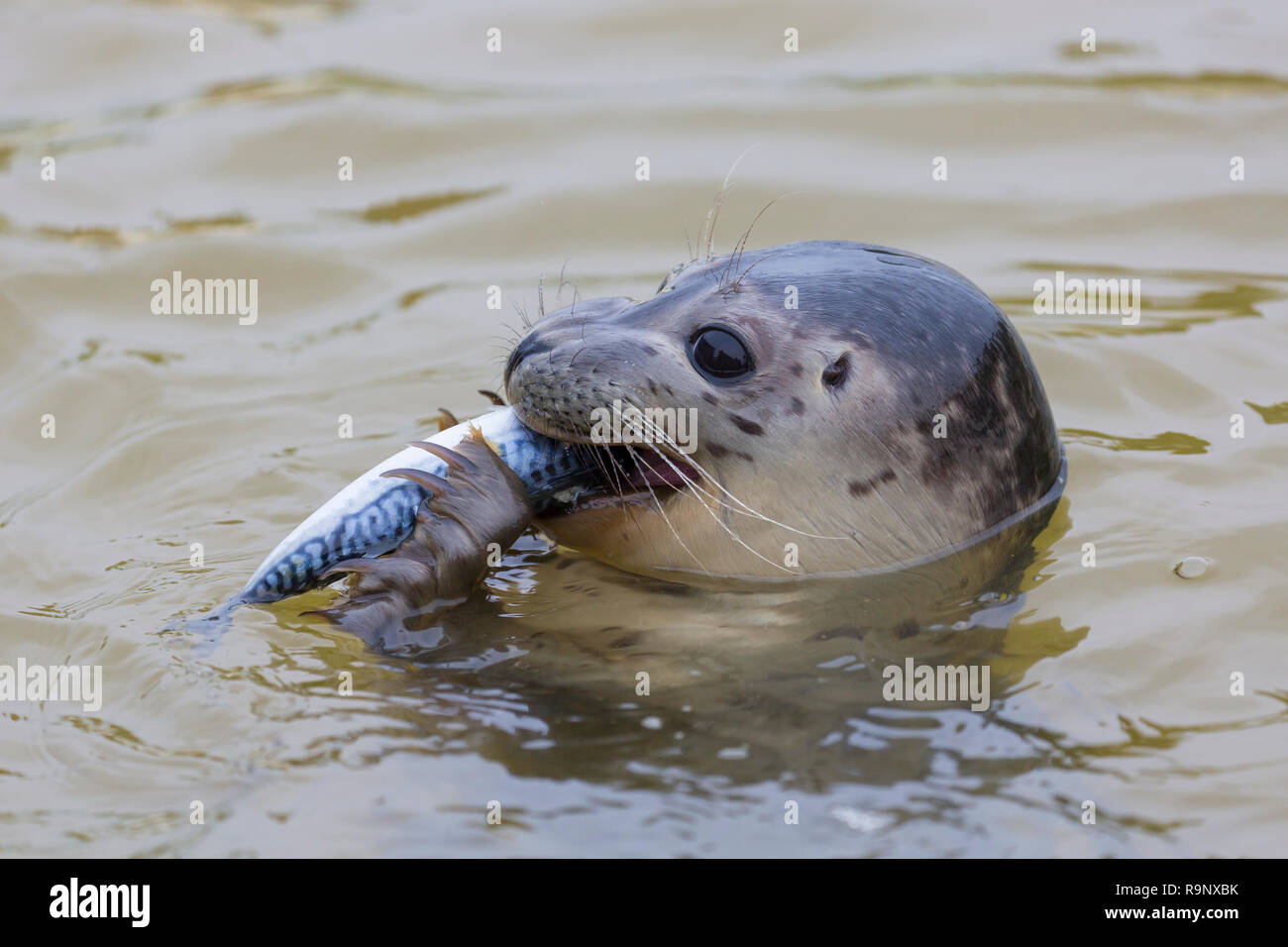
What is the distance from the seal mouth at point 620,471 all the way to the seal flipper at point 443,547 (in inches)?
6.8

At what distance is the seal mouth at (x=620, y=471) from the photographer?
14.9 feet

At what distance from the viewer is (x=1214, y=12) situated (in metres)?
10.3

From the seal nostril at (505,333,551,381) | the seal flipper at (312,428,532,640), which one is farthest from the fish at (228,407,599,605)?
the seal nostril at (505,333,551,381)

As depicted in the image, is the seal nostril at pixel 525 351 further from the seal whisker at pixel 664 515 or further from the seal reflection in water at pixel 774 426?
the seal whisker at pixel 664 515

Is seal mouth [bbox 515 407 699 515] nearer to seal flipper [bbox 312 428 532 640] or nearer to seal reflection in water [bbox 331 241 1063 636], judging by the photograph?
seal reflection in water [bbox 331 241 1063 636]

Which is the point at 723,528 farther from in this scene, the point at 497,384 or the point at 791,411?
the point at 497,384

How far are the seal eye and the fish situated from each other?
509 mm

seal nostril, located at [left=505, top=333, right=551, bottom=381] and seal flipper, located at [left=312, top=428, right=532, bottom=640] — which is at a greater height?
seal nostril, located at [left=505, top=333, right=551, bottom=381]

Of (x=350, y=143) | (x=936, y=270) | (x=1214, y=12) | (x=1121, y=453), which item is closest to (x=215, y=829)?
(x=936, y=270)

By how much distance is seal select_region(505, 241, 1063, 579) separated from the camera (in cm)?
456

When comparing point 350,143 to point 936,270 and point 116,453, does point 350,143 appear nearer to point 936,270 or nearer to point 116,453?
point 116,453

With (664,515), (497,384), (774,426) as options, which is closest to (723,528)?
(664,515)

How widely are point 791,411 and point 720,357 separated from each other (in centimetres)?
25

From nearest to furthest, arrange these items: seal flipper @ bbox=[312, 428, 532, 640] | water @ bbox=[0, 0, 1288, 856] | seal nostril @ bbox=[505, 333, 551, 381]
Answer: water @ bbox=[0, 0, 1288, 856] < seal flipper @ bbox=[312, 428, 532, 640] < seal nostril @ bbox=[505, 333, 551, 381]
